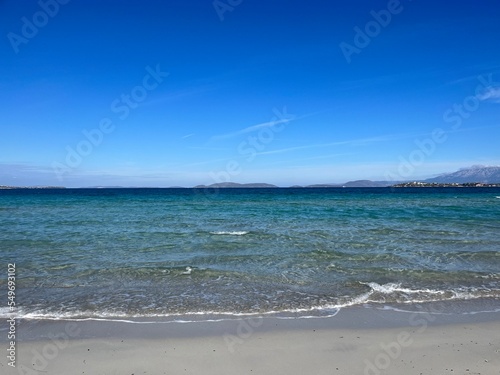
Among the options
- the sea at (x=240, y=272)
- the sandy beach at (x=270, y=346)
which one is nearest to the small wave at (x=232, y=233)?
the sea at (x=240, y=272)

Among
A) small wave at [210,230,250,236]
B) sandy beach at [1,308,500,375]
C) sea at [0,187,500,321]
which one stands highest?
small wave at [210,230,250,236]

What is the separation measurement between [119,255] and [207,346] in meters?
9.02

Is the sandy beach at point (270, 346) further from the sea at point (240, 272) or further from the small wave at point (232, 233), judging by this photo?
the small wave at point (232, 233)

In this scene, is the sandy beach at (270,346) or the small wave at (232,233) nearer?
the sandy beach at (270,346)

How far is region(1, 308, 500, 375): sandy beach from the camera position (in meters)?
5.71

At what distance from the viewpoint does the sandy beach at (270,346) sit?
571 centimetres

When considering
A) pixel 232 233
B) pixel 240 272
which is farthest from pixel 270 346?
pixel 232 233

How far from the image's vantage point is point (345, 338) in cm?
677

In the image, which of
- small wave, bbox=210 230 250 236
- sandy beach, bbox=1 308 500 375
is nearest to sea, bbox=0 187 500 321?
small wave, bbox=210 230 250 236

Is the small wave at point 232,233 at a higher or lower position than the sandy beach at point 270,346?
higher

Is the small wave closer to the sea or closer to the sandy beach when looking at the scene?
the sea

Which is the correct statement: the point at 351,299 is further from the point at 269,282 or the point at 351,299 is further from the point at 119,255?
the point at 119,255

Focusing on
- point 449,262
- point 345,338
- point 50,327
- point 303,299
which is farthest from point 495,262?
point 50,327

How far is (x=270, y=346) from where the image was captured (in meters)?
6.46
